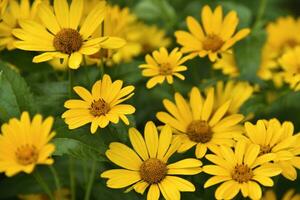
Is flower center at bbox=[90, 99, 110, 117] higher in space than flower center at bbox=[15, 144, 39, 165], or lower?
higher

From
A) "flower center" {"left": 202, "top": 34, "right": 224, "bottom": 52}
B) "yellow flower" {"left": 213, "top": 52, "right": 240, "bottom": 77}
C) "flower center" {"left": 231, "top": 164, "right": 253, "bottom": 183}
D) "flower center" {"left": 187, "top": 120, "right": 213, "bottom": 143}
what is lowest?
"flower center" {"left": 231, "top": 164, "right": 253, "bottom": 183}

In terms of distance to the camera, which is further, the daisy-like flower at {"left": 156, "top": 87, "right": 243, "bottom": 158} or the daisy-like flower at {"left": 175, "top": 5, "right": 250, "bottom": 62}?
the daisy-like flower at {"left": 175, "top": 5, "right": 250, "bottom": 62}

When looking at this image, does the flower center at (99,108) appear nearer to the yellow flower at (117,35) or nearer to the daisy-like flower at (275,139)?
the yellow flower at (117,35)

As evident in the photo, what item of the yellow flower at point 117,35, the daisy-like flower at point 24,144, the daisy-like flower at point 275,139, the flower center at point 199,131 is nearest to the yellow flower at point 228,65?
the yellow flower at point 117,35

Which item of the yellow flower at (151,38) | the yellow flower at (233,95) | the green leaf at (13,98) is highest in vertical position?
the yellow flower at (151,38)

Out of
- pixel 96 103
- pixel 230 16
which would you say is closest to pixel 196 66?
pixel 230 16

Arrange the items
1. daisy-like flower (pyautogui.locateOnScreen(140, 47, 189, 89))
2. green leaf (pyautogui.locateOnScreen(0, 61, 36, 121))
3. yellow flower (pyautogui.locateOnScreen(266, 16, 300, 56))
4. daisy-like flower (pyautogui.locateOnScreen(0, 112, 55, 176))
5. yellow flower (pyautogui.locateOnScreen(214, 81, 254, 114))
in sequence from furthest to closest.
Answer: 1. yellow flower (pyautogui.locateOnScreen(266, 16, 300, 56))
2. yellow flower (pyautogui.locateOnScreen(214, 81, 254, 114))
3. daisy-like flower (pyautogui.locateOnScreen(140, 47, 189, 89))
4. green leaf (pyautogui.locateOnScreen(0, 61, 36, 121))
5. daisy-like flower (pyautogui.locateOnScreen(0, 112, 55, 176))

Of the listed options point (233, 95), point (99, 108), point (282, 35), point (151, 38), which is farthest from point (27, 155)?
point (282, 35)

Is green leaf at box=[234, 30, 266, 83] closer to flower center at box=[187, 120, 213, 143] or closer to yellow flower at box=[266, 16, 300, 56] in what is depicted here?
yellow flower at box=[266, 16, 300, 56]

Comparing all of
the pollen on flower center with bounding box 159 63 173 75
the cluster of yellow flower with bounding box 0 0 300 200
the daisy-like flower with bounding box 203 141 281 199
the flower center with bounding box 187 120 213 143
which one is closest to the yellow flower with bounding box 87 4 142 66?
the cluster of yellow flower with bounding box 0 0 300 200
